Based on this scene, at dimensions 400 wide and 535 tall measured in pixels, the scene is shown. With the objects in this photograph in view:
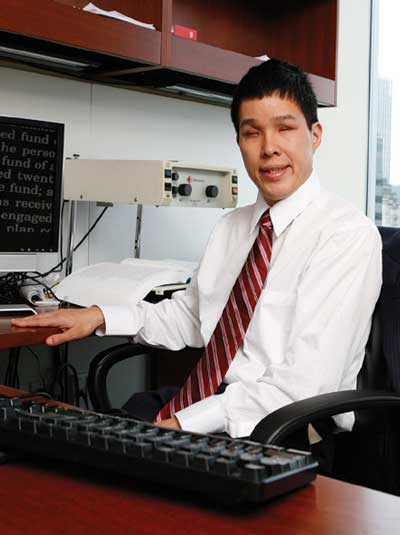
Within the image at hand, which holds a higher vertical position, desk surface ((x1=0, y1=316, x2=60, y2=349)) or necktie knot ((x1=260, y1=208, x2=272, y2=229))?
necktie knot ((x1=260, y1=208, x2=272, y2=229))

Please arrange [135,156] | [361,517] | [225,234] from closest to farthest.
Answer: [361,517] → [225,234] → [135,156]

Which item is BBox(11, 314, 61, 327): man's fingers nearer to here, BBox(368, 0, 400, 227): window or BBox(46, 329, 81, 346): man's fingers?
BBox(46, 329, 81, 346): man's fingers

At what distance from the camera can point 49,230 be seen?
6.75 ft

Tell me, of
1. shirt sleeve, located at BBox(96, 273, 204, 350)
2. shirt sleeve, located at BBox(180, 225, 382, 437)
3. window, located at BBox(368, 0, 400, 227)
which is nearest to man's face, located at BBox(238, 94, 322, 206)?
shirt sleeve, located at BBox(180, 225, 382, 437)

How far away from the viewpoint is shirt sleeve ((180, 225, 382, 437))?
142cm

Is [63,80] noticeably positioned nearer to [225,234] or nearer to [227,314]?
[225,234]

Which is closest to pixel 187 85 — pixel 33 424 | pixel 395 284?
pixel 395 284

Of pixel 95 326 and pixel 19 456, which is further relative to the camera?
pixel 95 326

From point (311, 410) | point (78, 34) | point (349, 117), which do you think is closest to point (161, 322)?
point (311, 410)

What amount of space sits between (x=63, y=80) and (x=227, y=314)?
116 centimetres

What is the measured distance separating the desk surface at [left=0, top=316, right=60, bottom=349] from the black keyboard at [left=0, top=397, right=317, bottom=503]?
82 centimetres

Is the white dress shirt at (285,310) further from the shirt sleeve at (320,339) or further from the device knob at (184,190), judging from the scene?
the device knob at (184,190)

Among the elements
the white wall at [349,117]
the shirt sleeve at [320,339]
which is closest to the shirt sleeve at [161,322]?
the shirt sleeve at [320,339]

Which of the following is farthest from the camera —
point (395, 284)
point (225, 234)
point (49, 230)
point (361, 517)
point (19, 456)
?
point (49, 230)
